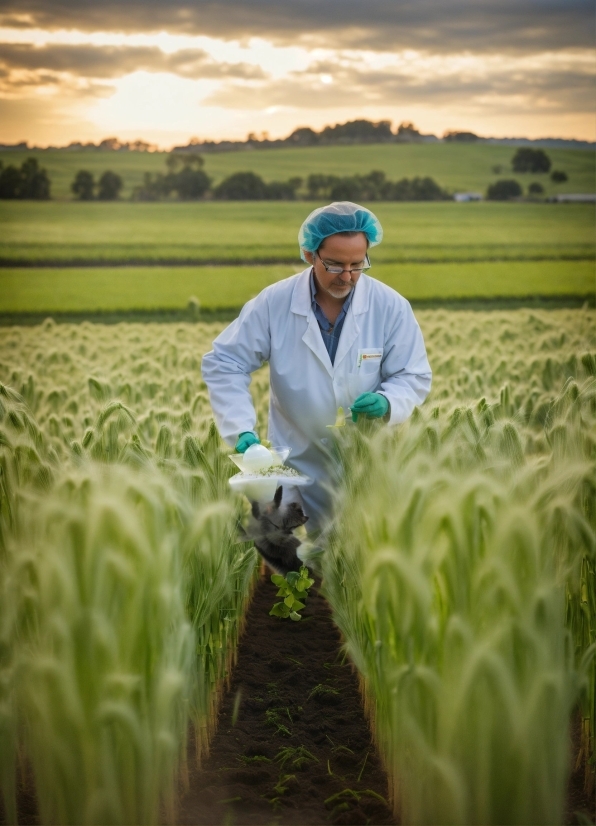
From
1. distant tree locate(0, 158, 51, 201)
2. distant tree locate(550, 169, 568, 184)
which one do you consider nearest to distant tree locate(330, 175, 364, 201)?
distant tree locate(550, 169, 568, 184)

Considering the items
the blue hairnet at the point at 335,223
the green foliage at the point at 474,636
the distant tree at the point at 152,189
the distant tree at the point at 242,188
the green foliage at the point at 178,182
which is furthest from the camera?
the distant tree at the point at 242,188

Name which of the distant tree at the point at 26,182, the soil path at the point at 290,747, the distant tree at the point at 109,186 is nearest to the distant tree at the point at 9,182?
the distant tree at the point at 26,182

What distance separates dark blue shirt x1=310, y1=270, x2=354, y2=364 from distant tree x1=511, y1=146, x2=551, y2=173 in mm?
4279

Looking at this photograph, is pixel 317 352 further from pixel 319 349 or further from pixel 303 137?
pixel 303 137

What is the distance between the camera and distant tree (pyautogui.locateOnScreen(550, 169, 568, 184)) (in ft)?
21.3

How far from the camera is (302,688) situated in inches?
84.7

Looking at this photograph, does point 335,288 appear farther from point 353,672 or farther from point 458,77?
point 458,77

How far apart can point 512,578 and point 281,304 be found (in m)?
1.73

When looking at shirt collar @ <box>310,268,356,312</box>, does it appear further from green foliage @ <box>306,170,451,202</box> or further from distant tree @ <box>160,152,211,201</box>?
green foliage @ <box>306,170,451,202</box>

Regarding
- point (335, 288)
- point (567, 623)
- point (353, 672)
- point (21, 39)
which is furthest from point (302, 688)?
point (21, 39)

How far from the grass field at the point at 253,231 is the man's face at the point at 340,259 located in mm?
4415

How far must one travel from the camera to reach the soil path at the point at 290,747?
1583mm

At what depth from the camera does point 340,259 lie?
2580mm

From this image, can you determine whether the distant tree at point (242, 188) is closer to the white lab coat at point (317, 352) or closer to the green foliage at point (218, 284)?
the green foliage at point (218, 284)
